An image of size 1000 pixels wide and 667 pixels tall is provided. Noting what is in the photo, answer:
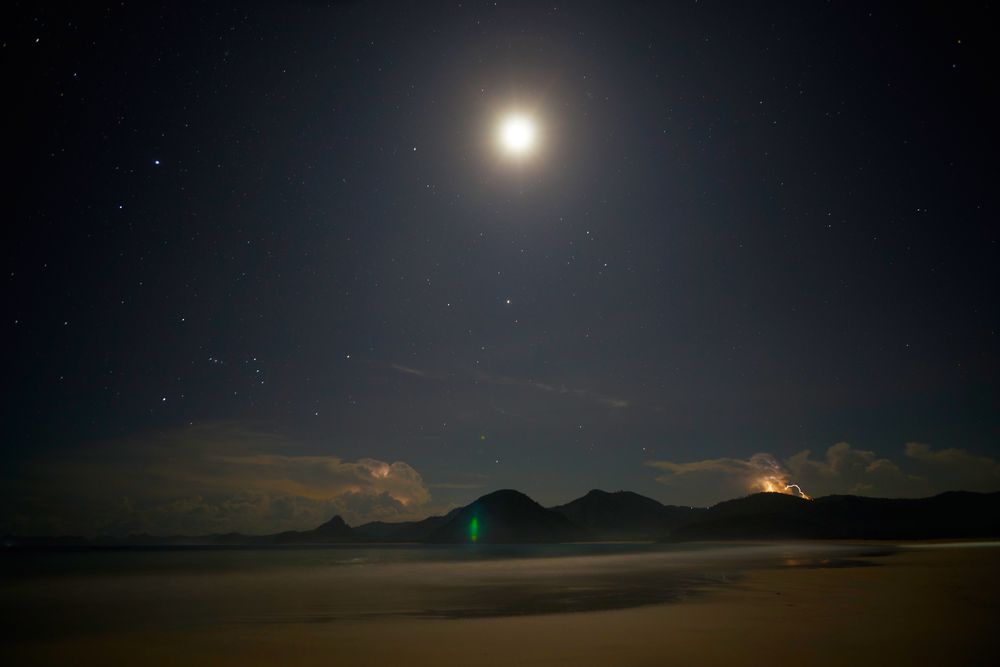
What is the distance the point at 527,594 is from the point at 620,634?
580 inches

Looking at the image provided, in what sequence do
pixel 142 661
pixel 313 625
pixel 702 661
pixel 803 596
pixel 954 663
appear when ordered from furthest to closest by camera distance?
1. pixel 803 596
2. pixel 313 625
3. pixel 142 661
4. pixel 702 661
5. pixel 954 663

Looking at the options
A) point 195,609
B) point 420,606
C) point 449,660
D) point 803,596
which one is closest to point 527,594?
point 420,606

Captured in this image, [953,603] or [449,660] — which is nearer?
[449,660]

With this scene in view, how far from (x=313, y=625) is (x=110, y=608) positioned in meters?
15.5

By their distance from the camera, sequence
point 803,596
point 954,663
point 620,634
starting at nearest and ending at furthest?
point 954,663
point 620,634
point 803,596

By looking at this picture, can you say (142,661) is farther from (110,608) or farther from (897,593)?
(897,593)

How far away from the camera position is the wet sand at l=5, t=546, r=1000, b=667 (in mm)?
14367

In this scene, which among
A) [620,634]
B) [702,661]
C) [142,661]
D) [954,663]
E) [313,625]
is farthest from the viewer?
[313,625]

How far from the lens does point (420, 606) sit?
2672 centimetres

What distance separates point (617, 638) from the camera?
1686 centimetres

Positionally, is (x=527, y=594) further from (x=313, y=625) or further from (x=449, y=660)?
(x=449, y=660)

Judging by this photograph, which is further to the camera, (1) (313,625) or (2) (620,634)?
(1) (313,625)

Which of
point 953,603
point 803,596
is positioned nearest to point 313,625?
point 803,596

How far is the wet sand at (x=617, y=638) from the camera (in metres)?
14.4
